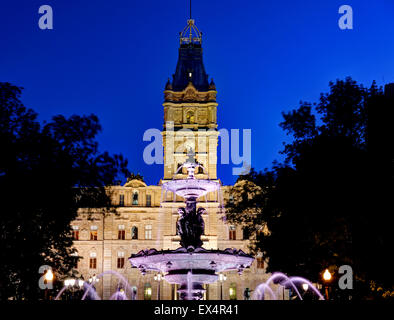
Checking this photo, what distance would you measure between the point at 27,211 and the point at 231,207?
20405 mm

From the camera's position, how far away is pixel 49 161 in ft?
70.8

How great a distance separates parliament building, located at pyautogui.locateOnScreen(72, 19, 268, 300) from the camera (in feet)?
227

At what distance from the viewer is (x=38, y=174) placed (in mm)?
21156

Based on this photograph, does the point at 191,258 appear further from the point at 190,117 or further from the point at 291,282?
the point at 190,117

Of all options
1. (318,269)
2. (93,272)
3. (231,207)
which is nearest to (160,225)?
(93,272)

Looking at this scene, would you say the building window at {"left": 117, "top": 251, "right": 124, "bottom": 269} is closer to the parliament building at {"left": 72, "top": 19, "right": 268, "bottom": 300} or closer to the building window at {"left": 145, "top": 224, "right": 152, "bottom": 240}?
the parliament building at {"left": 72, "top": 19, "right": 268, "bottom": 300}

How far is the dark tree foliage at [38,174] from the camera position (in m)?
20.9

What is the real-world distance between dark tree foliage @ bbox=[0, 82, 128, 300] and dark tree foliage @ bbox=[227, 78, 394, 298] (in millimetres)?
9699

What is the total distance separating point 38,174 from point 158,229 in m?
49.6

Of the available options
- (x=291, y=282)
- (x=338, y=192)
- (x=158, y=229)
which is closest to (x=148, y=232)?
(x=158, y=229)

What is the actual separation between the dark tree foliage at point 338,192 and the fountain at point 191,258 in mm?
5576

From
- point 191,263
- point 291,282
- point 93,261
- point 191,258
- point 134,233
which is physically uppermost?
point 134,233

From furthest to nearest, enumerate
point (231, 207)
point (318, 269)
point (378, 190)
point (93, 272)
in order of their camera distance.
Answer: point (93, 272), point (231, 207), point (318, 269), point (378, 190)
